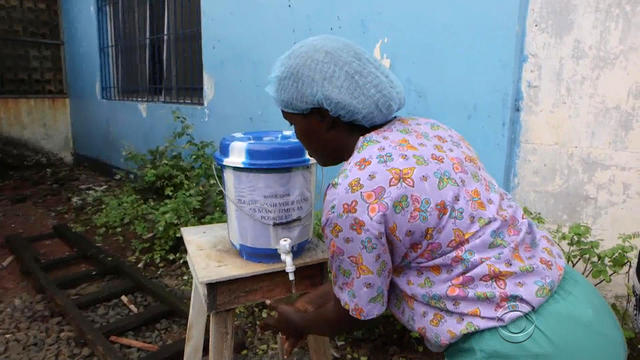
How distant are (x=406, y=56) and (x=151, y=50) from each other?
3.98 m

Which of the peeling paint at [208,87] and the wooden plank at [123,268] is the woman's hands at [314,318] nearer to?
the wooden plank at [123,268]

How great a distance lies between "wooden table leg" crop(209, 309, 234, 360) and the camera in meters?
1.57

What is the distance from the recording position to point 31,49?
303 inches

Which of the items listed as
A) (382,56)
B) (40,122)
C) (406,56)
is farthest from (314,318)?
(40,122)

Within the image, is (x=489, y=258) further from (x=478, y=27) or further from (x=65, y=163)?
(x=65, y=163)

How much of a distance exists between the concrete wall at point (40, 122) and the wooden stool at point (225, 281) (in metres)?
7.34

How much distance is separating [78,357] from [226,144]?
189 centimetres

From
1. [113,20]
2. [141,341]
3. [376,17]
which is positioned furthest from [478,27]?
[113,20]

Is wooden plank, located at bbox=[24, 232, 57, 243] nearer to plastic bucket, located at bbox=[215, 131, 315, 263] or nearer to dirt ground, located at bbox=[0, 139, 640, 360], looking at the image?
dirt ground, located at bbox=[0, 139, 640, 360]

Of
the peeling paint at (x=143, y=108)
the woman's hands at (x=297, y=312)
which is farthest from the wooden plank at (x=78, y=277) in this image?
the peeling paint at (x=143, y=108)

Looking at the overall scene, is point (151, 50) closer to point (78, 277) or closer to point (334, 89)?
point (78, 277)

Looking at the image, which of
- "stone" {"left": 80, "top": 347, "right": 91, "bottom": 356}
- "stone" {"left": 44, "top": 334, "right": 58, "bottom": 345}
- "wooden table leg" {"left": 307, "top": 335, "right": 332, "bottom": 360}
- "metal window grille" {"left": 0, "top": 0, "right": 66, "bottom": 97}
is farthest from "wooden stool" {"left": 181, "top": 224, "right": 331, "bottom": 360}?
"metal window grille" {"left": 0, "top": 0, "right": 66, "bottom": 97}

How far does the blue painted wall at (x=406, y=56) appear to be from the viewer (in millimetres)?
2523

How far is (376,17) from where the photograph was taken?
3129 millimetres
